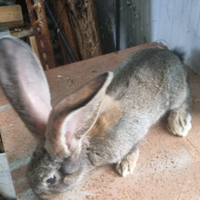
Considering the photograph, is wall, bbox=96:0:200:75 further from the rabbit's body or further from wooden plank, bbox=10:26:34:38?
wooden plank, bbox=10:26:34:38

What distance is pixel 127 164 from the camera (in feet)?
4.46

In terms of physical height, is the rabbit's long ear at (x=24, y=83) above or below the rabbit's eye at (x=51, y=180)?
above

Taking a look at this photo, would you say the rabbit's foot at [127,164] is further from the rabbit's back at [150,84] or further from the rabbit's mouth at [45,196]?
the rabbit's mouth at [45,196]

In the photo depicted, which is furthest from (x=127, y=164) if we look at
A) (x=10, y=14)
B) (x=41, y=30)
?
(x=10, y=14)

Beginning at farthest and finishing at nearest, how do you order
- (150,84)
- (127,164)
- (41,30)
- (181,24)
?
(41,30) < (181,24) < (150,84) < (127,164)

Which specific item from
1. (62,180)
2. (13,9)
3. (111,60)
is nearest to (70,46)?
(13,9)

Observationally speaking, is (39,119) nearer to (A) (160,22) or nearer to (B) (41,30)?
(A) (160,22)

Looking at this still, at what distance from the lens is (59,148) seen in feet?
3.08

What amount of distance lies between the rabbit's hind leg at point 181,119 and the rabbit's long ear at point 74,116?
79 centimetres

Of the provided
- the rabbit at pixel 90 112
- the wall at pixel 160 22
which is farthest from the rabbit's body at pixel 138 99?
the wall at pixel 160 22

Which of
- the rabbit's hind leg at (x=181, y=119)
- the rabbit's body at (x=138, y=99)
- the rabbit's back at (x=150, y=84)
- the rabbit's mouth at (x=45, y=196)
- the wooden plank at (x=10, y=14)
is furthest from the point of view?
the wooden plank at (x=10, y=14)

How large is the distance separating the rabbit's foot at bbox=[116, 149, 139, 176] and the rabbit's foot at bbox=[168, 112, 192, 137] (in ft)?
1.14

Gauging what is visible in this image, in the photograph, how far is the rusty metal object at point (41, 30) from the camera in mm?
2551

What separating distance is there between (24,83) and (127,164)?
0.78 m
